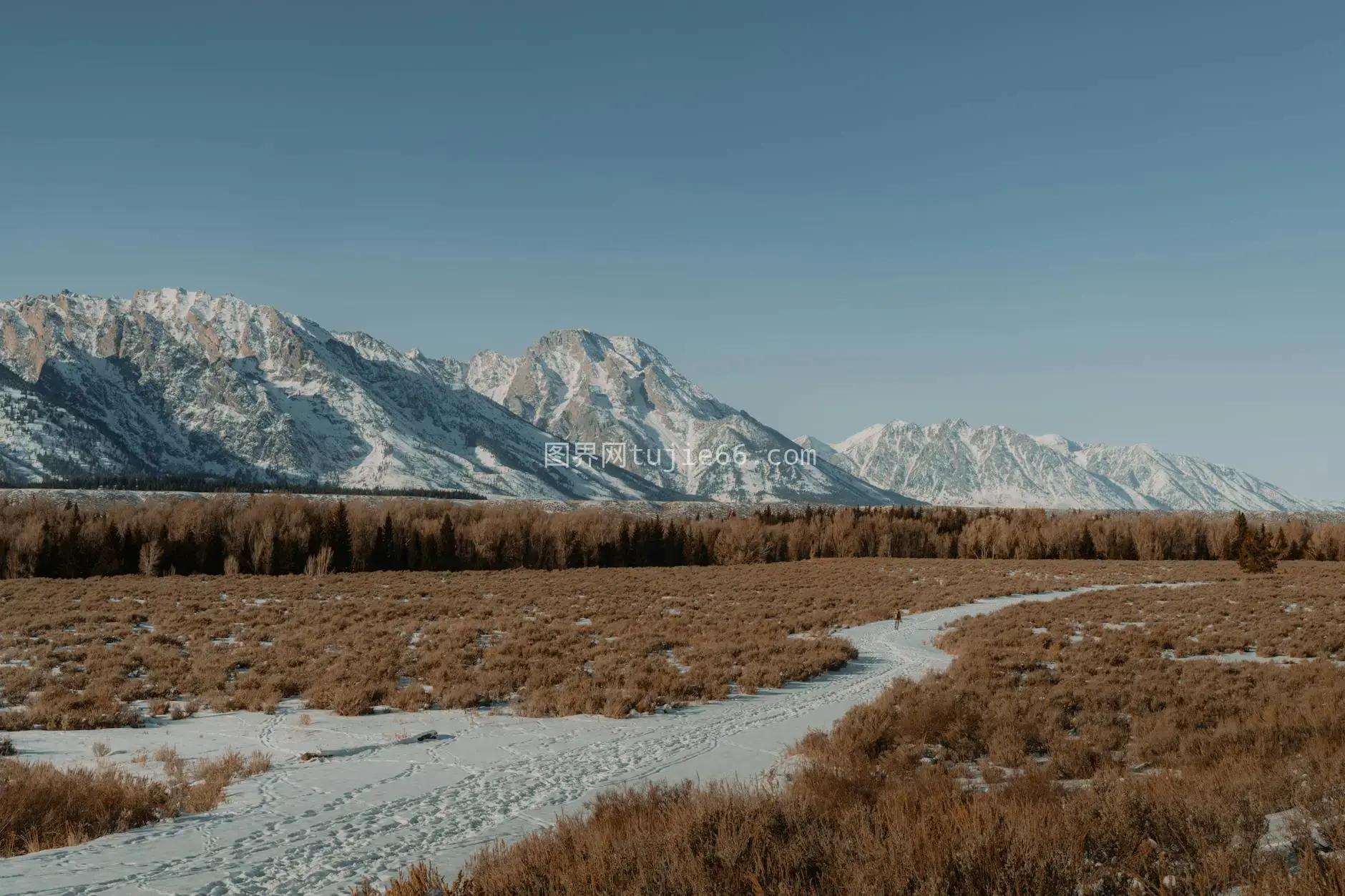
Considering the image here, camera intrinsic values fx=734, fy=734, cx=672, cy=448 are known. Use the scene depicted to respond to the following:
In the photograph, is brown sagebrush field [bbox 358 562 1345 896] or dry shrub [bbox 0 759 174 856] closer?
brown sagebrush field [bbox 358 562 1345 896]

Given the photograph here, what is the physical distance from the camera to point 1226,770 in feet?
27.0

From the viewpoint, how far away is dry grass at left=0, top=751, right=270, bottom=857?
7.88 m

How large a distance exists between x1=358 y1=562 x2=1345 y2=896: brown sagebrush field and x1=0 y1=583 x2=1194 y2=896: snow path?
1.35m

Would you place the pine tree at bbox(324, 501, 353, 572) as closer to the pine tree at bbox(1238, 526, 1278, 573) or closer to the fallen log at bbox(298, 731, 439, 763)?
the fallen log at bbox(298, 731, 439, 763)

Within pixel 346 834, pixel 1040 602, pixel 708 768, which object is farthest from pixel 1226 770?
pixel 1040 602

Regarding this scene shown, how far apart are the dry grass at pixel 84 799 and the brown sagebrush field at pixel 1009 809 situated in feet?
14.6

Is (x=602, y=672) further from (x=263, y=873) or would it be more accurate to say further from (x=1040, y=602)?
(x=1040, y=602)

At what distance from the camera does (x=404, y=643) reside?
23281 millimetres

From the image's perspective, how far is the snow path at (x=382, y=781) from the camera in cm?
725

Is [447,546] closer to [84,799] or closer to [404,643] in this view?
[404,643]

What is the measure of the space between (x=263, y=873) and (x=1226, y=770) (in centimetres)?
1031

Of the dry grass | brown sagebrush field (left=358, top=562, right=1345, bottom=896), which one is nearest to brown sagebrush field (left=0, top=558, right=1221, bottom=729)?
the dry grass

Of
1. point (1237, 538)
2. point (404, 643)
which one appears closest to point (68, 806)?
point (404, 643)

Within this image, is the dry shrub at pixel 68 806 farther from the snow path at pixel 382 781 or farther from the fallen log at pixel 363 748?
the fallen log at pixel 363 748
